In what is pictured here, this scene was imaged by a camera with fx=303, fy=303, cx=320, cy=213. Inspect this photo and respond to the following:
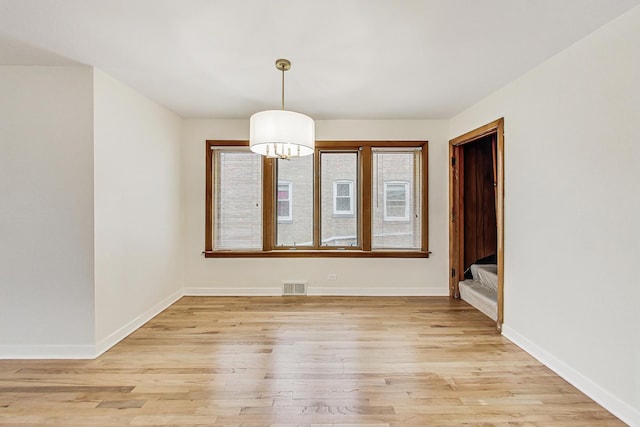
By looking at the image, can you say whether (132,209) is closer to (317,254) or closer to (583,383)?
(317,254)

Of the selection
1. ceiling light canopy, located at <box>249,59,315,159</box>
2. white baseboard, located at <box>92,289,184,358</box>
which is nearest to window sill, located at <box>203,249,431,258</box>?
white baseboard, located at <box>92,289,184,358</box>

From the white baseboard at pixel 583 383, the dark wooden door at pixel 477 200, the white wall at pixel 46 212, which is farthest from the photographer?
the dark wooden door at pixel 477 200

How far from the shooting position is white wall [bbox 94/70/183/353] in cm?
263

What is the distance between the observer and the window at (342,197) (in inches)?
168

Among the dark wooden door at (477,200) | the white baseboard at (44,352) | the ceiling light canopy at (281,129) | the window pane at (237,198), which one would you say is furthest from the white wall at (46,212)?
the dark wooden door at (477,200)

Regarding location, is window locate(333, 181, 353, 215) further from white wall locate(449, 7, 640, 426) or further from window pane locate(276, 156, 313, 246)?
white wall locate(449, 7, 640, 426)

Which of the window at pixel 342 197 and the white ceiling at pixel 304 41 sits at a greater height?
the white ceiling at pixel 304 41

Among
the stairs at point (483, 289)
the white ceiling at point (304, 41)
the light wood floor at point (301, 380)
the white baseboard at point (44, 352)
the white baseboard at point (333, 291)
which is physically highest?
the white ceiling at point (304, 41)

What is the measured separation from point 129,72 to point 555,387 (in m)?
4.17

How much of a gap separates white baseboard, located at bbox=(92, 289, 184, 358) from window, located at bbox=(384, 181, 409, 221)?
9.92ft

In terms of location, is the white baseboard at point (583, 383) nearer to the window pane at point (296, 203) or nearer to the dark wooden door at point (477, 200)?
the dark wooden door at point (477, 200)

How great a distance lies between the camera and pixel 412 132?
164 inches

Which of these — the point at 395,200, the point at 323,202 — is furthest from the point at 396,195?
the point at 323,202

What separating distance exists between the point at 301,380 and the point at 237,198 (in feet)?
8.78
